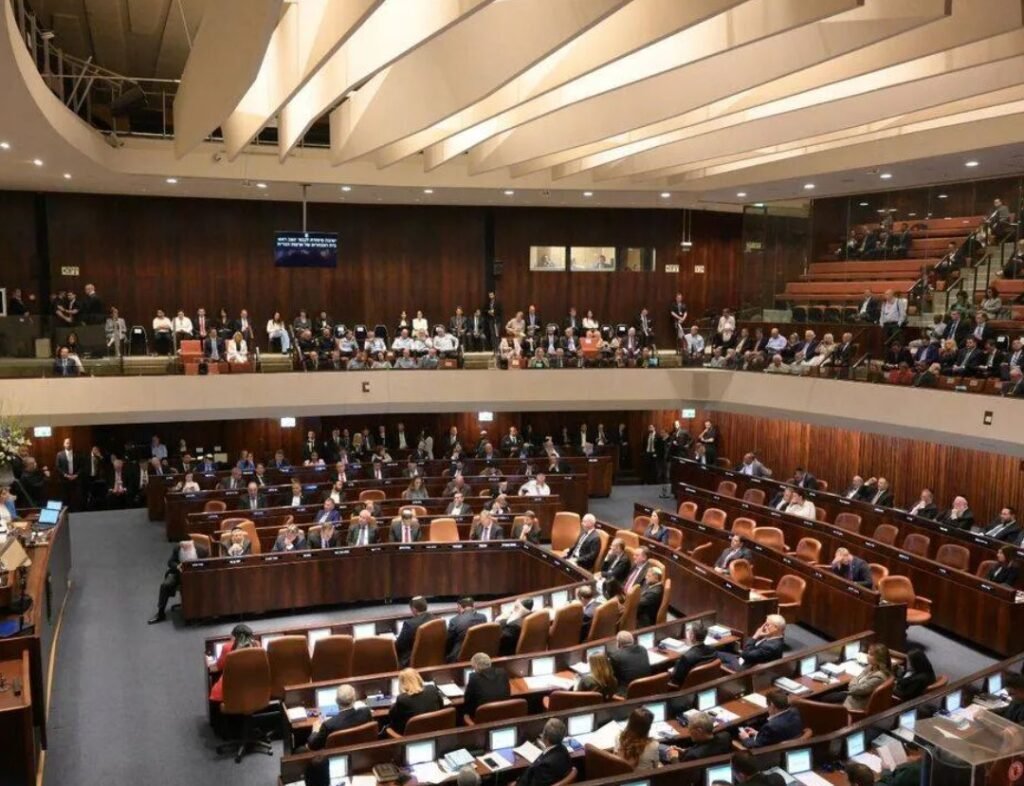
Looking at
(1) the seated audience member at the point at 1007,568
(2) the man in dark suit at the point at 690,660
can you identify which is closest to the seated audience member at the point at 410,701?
(2) the man in dark suit at the point at 690,660

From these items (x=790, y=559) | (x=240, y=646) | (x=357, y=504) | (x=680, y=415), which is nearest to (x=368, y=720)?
(x=240, y=646)

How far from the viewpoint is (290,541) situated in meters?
12.7

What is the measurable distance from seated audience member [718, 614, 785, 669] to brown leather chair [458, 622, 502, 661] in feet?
7.39

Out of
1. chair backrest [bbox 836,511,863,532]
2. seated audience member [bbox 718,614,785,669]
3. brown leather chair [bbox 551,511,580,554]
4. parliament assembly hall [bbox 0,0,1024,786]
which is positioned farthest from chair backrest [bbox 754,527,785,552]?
seated audience member [bbox 718,614,785,669]

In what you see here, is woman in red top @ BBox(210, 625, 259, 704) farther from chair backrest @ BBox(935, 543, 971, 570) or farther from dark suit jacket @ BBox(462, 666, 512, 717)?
A: chair backrest @ BBox(935, 543, 971, 570)

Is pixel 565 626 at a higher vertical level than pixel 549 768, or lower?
lower

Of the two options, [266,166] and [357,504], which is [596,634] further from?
[266,166]

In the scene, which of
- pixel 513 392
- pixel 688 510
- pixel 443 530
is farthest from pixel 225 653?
pixel 513 392

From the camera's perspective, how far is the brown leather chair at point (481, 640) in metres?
9.09

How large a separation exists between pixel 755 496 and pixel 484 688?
31.1 feet

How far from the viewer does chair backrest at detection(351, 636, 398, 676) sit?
8.77 m

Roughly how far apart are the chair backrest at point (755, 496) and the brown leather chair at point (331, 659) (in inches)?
353

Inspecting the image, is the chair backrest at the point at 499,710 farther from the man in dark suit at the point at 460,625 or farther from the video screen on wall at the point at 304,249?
the video screen on wall at the point at 304,249

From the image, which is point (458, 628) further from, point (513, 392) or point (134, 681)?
point (513, 392)
